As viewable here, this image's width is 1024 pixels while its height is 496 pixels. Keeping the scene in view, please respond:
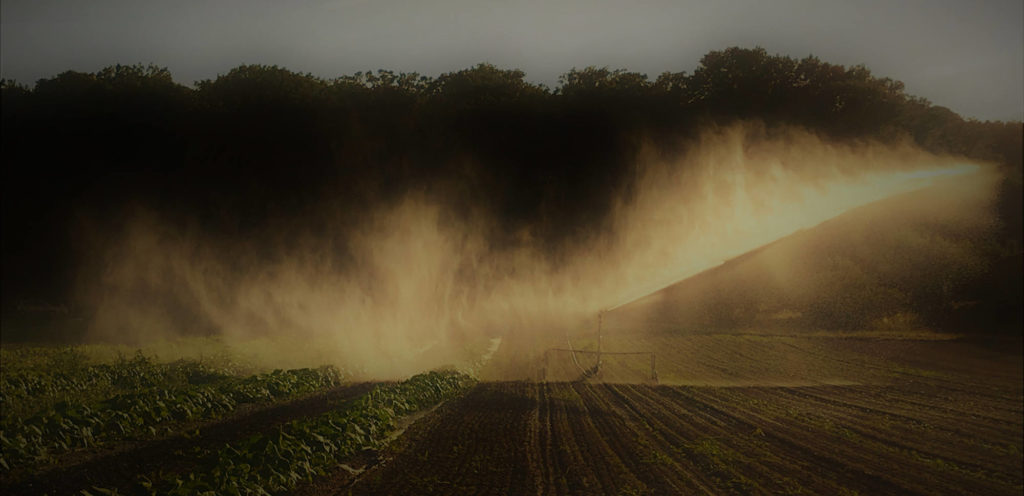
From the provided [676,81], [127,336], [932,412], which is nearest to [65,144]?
[127,336]

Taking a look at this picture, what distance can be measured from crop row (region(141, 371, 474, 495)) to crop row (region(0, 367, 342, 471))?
4.47 metres

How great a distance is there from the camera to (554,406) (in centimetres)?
2484

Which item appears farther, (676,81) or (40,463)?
(676,81)

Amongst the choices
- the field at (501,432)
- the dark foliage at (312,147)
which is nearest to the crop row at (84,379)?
the field at (501,432)

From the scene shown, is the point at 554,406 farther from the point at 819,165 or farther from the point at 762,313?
the point at 762,313

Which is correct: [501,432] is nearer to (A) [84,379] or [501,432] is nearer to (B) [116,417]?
(B) [116,417]

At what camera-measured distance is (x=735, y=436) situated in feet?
62.1

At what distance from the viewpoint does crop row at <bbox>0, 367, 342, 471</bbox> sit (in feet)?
47.4

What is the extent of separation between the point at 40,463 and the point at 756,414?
2354cm

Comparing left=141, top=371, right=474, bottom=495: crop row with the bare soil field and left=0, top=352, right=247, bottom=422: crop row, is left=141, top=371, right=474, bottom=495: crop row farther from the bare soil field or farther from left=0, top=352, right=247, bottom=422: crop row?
left=0, top=352, right=247, bottom=422: crop row

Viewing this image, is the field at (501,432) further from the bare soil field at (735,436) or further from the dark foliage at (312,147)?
the dark foliage at (312,147)

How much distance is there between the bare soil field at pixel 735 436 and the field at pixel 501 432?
90mm

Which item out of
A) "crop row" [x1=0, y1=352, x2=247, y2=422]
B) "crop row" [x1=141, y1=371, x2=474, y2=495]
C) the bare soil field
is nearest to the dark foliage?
"crop row" [x1=0, y1=352, x2=247, y2=422]

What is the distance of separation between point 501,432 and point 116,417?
11.7 meters
